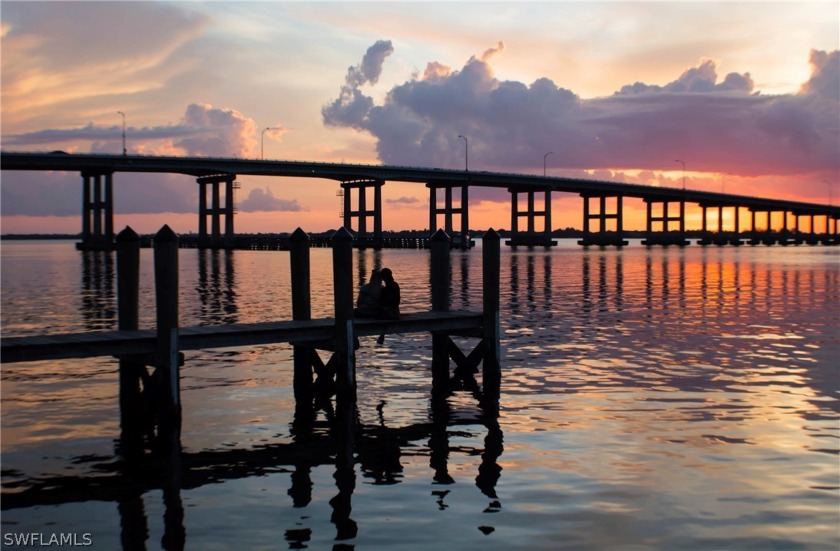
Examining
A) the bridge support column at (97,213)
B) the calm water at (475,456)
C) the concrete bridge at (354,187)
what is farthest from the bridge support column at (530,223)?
the calm water at (475,456)

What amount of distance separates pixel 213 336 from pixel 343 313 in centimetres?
232

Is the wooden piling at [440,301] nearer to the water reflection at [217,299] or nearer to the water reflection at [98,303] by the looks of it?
the water reflection at [217,299]

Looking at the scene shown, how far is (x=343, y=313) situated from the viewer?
1538 centimetres

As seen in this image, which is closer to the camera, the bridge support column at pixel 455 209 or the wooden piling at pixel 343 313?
the wooden piling at pixel 343 313

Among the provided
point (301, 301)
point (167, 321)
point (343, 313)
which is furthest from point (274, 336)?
point (167, 321)

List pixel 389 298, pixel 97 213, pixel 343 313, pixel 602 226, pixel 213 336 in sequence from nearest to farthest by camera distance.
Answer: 1. pixel 213 336
2. pixel 343 313
3. pixel 389 298
4. pixel 97 213
5. pixel 602 226

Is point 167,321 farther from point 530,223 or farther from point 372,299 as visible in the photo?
point 530,223

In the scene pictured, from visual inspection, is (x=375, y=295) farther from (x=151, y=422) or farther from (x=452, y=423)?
(x=151, y=422)

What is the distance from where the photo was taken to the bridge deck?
12.6 meters

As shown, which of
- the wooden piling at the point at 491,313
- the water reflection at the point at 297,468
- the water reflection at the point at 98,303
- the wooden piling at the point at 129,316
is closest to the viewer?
the water reflection at the point at 297,468

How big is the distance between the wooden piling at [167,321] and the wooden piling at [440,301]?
5.48 metres

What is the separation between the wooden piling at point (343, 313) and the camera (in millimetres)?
15344

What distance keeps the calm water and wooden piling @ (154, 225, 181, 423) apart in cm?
60

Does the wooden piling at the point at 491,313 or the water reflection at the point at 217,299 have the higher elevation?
the wooden piling at the point at 491,313
